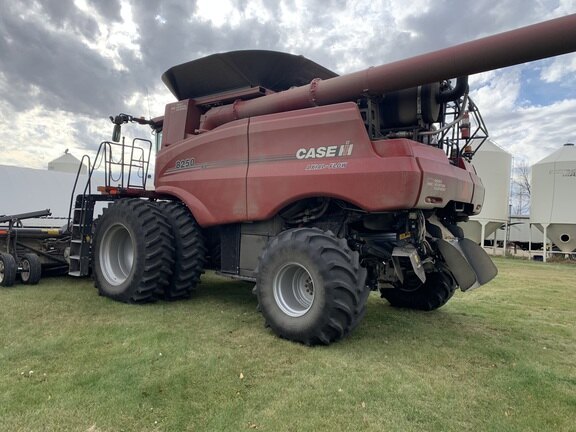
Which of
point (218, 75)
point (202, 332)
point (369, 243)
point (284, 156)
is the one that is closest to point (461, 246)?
point (369, 243)

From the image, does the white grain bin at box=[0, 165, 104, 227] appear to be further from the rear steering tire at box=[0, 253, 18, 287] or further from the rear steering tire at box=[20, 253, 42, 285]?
the rear steering tire at box=[0, 253, 18, 287]

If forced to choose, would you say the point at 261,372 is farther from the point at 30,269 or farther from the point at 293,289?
the point at 30,269

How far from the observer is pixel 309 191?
16.2 feet

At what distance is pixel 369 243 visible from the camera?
5.21 meters

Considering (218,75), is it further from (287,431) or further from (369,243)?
(287,431)

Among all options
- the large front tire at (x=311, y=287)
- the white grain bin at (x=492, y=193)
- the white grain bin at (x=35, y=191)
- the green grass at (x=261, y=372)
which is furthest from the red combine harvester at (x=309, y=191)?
the white grain bin at (x=492, y=193)

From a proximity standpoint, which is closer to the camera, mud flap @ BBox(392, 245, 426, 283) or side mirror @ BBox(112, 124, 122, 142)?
mud flap @ BBox(392, 245, 426, 283)

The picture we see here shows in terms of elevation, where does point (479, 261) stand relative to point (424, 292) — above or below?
above

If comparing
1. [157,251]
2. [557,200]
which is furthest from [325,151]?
Result: [557,200]

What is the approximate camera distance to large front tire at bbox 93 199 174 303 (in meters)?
5.98

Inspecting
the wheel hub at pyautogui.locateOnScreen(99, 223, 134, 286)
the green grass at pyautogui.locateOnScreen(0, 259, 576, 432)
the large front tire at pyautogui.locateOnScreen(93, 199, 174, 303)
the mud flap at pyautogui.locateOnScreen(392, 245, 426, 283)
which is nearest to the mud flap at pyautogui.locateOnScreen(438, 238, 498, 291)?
the mud flap at pyautogui.locateOnScreen(392, 245, 426, 283)

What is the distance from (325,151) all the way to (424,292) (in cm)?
287

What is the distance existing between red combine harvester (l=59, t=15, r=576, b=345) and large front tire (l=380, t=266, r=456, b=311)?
24 millimetres

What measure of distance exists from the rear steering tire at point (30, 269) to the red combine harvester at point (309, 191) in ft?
2.95
